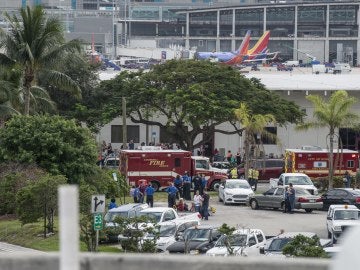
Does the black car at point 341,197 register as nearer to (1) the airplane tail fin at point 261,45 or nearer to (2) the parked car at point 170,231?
(2) the parked car at point 170,231

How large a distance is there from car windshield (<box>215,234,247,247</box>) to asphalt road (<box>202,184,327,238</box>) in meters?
5.85

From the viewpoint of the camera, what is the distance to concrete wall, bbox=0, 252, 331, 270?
5.82 meters

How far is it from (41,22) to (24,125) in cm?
356

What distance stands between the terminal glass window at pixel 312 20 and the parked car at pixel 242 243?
150317 mm

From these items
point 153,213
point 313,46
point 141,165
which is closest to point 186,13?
point 313,46

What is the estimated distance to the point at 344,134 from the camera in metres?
67.2

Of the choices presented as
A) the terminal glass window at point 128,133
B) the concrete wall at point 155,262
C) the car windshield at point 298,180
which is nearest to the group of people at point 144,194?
the car windshield at point 298,180

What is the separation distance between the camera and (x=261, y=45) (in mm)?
176250

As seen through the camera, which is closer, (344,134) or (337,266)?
(337,266)

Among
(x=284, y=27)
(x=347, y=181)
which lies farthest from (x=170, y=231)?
(x=284, y=27)

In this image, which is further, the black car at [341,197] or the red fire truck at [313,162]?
the red fire truck at [313,162]

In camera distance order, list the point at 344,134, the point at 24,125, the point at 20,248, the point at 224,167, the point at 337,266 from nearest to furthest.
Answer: the point at 337,266, the point at 20,248, the point at 24,125, the point at 224,167, the point at 344,134

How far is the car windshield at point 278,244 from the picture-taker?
26.3m

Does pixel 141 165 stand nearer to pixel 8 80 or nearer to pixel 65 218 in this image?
pixel 8 80
